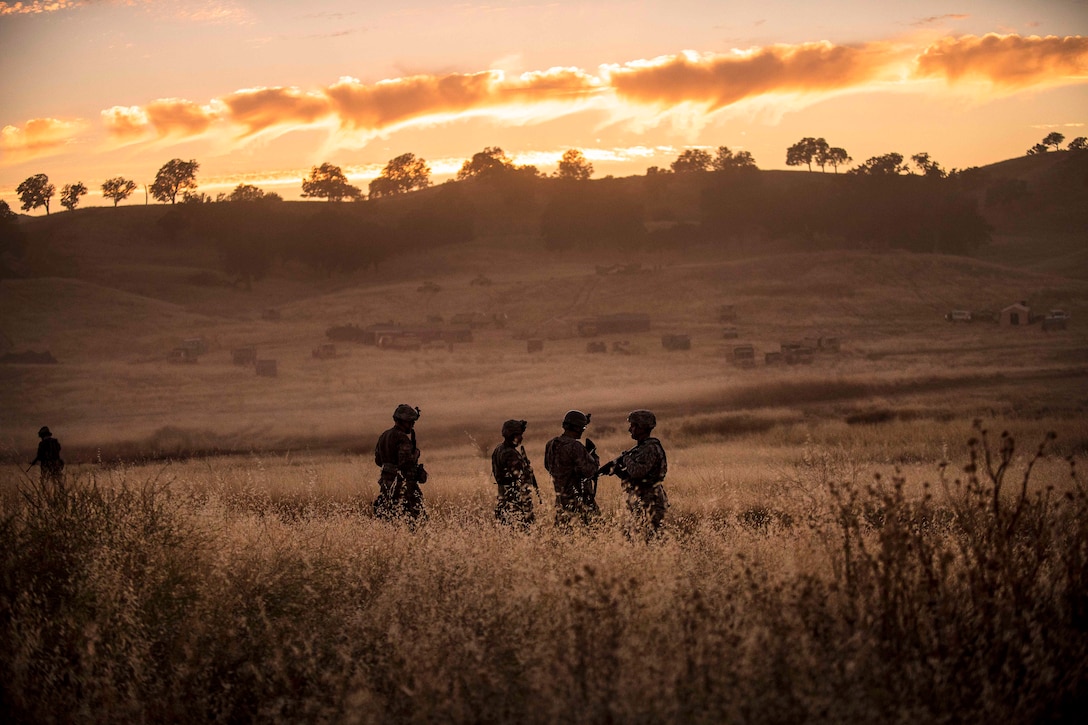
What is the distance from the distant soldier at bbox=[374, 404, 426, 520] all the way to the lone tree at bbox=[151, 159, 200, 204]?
12636 cm

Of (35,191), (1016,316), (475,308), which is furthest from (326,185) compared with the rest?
(1016,316)

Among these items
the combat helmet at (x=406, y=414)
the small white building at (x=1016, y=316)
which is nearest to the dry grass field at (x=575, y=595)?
the combat helmet at (x=406, y=414)

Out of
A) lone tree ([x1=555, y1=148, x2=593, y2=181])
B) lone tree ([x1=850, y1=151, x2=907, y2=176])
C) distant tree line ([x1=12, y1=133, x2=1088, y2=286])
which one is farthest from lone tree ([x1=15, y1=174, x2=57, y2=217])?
lone tree ([x1=850, y1=151, x2=907, y2=176])

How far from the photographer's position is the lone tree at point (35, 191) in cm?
11262

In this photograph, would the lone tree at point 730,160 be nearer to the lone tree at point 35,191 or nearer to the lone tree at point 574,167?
the lone tree at point 574,167

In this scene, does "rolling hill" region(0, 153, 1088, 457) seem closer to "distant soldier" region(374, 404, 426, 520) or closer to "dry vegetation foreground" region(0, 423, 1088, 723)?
"distant soldier" region(374, 404, 426, 520)

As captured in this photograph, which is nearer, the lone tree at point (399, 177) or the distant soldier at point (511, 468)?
the distant soldier at point (511, 468)

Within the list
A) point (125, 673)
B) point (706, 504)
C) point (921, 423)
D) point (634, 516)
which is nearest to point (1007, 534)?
point (634, 516)

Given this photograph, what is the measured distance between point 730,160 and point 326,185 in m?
57.9

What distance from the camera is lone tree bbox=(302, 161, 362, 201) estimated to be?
125 m

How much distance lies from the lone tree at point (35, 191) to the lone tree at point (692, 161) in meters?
85.3

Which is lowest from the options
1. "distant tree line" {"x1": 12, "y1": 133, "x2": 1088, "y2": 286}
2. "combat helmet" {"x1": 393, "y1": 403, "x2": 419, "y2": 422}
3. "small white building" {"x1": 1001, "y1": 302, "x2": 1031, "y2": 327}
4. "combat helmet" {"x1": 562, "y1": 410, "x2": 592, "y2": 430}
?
"small white building" {"x1": 1001, "y1": 302, "x2": 1031, "y2": 327}

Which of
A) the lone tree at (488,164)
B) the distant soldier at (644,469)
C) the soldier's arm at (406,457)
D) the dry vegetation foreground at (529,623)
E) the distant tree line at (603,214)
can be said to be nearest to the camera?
the dry vegetation foreground at (529,623)

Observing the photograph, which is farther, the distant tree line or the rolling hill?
the distant tree line
